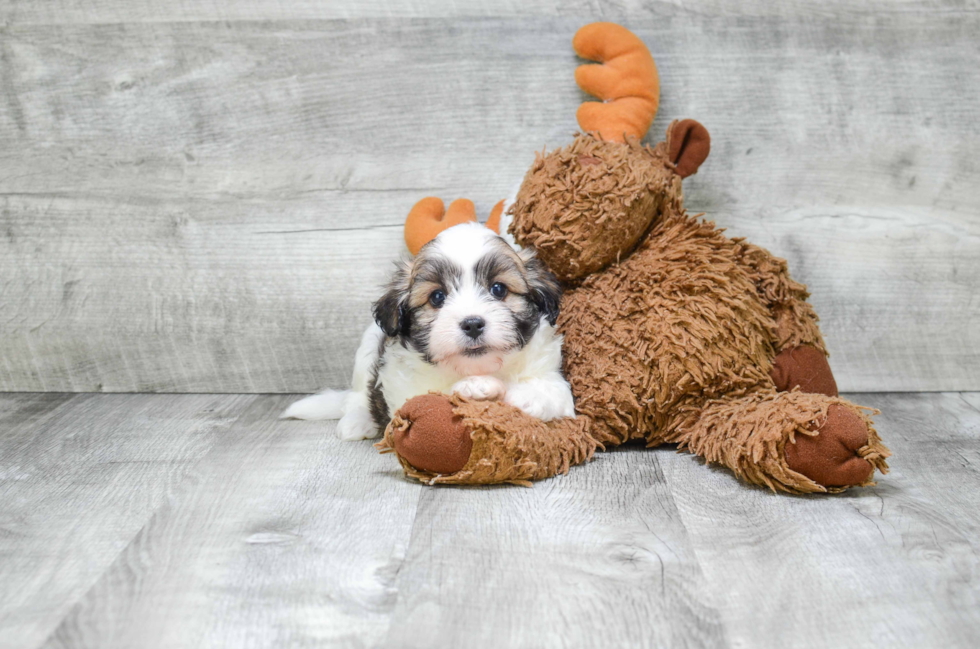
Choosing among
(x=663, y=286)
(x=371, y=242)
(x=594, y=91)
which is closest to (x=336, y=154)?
(x=371, y=242)

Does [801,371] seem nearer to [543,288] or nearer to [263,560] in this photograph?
[543,288]

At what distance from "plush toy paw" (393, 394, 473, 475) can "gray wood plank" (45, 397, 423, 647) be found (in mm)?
86

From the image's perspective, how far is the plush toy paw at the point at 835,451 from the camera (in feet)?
4.91

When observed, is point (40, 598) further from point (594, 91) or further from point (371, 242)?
point (594, 91)

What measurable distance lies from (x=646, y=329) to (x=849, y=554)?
650mm

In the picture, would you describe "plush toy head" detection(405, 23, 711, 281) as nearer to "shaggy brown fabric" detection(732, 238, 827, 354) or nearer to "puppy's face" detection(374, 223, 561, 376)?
"puppy's face" detection(374, 223, 561, 376)

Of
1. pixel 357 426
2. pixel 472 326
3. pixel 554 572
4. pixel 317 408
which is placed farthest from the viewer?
pixel 317 408

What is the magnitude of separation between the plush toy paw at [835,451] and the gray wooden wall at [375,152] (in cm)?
91

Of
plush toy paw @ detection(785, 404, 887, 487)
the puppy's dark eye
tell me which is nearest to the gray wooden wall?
the puppy's dark eye

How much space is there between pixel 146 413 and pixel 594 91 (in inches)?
59.0

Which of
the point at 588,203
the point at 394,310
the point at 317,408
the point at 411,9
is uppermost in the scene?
the point at 411,9

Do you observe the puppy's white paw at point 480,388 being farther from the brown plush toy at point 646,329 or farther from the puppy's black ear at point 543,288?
the puppy's black ear at point 543,288

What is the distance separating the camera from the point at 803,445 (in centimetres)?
153

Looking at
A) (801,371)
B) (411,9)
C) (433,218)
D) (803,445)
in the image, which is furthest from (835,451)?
(411,9)
